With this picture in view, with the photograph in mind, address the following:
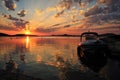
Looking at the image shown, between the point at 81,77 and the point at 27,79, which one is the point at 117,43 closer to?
the point at 81,77

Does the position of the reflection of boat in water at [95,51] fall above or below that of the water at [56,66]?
above

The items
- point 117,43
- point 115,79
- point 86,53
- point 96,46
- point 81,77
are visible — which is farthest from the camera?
point 117,43

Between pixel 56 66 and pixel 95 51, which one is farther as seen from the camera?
pixel 95 51

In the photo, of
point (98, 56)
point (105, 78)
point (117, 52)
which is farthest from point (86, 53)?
point (105, 78)

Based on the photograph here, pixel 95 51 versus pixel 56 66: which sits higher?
pixel 95 51

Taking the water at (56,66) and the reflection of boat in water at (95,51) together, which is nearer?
the water at (56,66)

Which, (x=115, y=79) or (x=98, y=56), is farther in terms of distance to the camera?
(x=98, y=56)

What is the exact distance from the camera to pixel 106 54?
2327cm

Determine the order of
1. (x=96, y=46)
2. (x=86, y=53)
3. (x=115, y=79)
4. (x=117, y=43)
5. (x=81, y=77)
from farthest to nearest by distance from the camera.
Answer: (x=117, y=43)
(x=86, y=53)
(x=96, y=46)
(x=81, y=77)
(x=115, y=79)

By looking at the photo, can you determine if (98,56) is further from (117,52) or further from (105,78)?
(105,78)

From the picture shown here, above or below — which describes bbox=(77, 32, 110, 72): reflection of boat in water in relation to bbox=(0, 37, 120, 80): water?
above

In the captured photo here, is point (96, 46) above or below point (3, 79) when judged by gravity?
above

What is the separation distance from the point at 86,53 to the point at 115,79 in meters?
11.2

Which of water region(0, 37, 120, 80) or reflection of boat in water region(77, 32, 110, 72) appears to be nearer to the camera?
water region(0, 37, 120, 80)
